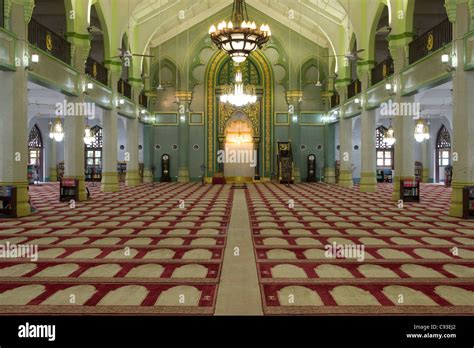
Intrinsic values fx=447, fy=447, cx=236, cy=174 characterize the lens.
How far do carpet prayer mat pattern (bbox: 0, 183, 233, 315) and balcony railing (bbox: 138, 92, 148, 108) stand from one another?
980cm

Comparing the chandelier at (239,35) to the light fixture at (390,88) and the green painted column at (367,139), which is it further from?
the green painted column at (367,139)

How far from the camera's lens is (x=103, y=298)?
2.77 m

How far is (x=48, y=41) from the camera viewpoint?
330 inches

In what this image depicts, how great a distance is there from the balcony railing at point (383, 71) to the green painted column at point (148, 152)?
29.9 ft

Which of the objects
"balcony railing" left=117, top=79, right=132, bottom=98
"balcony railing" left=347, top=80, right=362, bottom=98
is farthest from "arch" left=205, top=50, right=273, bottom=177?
"balcony railing" left=347, top=80, right=362, bottom=98

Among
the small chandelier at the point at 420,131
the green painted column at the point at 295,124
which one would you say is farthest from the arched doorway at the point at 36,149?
the small chandelier at the point at 420,131

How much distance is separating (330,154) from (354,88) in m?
4.19

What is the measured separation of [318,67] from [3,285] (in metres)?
15.1

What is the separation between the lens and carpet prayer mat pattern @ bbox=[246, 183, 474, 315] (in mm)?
2695

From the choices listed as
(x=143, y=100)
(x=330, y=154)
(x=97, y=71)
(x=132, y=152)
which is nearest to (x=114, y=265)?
(x=97, y=71)

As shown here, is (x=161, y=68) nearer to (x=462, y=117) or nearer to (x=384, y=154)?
(x=384, y=154)

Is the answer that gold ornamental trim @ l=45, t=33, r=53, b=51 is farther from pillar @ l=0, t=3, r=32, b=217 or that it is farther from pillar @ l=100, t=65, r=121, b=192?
pillar @ l=100, t=65, r=121, b=192

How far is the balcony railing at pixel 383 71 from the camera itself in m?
10.6

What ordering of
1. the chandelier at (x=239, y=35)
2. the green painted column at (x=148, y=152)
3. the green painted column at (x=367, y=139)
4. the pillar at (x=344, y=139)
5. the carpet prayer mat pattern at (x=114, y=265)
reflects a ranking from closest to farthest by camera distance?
the carpet prayer mat pattern at (x=114, y=265), the chandelier at (x=239, y=35), the green painted column at (x=367, y=139), the pillar at (x=344, y=139), the green painted column at (x=148, y=152)
